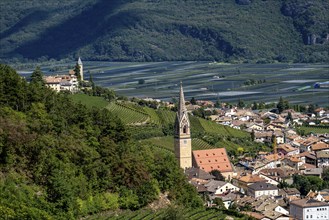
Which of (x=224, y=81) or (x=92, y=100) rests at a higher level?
(x=92, y=100)

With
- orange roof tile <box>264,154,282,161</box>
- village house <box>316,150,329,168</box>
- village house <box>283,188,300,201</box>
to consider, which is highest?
village house <box>283,188,300,201</box>

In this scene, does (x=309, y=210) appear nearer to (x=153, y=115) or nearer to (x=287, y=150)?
(x=287, y=150)

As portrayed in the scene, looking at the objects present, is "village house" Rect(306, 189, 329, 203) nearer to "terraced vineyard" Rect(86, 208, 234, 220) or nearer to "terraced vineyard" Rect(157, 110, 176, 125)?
"terraced vineyard" Rect(86, 208, 234, 220)

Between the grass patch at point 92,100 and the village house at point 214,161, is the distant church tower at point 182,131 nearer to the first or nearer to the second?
the village house at point 214,161

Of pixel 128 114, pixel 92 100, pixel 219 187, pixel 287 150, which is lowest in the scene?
pixel 287 150

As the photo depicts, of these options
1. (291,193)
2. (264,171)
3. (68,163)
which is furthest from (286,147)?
(68,163)

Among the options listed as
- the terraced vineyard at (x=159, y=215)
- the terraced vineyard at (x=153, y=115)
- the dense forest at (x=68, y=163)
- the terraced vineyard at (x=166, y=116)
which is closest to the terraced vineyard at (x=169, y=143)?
the terraced vineyard at (x=153, y=115)

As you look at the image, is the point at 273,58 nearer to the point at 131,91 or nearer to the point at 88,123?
the point at 131,91

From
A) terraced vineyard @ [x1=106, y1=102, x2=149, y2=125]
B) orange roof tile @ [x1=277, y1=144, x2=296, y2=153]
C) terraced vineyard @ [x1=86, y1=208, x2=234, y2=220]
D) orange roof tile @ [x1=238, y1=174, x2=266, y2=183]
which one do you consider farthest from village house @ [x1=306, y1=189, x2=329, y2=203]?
terraced vineyard @ [x1=106, y1=102, x2=149, y2=125]
